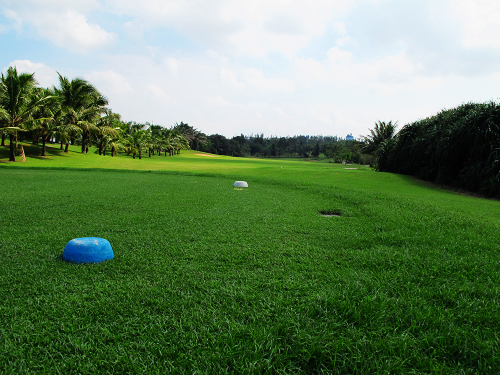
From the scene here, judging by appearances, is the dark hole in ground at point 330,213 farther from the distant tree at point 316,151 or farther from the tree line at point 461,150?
the distant tree at point 316,151

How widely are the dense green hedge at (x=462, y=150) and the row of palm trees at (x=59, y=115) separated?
79.3ft

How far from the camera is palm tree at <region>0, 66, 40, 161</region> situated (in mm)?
17469

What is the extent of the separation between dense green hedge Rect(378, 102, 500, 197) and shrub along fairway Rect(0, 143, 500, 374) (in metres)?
8.24

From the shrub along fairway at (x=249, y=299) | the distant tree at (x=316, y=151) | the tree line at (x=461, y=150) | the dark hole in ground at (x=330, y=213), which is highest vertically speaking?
the distant tree at (x=316, y=151)

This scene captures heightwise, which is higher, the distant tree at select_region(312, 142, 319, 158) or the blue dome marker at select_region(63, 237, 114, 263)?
the distant tree at select_region(312, 142, 319, 158)

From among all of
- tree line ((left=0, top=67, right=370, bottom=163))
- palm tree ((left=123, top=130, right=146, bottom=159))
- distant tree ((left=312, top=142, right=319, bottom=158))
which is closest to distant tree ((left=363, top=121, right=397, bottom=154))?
tree line ((left=0, top=67, right=370, bottom=163))

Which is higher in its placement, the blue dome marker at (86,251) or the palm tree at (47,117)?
the palm tree at (47,117)

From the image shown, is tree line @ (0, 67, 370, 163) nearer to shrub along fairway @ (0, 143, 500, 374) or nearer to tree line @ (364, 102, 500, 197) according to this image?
shrub along fairway @ (0, 143, 500, 374)

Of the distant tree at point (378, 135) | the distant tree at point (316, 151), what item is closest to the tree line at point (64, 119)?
the distant tree at point (378, 135)

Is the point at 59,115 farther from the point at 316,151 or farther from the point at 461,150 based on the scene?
the point at 316,151

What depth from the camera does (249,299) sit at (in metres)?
2.07

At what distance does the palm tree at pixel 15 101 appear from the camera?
1747 centimetres

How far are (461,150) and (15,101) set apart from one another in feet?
84.0

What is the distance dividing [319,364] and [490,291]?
174cm
